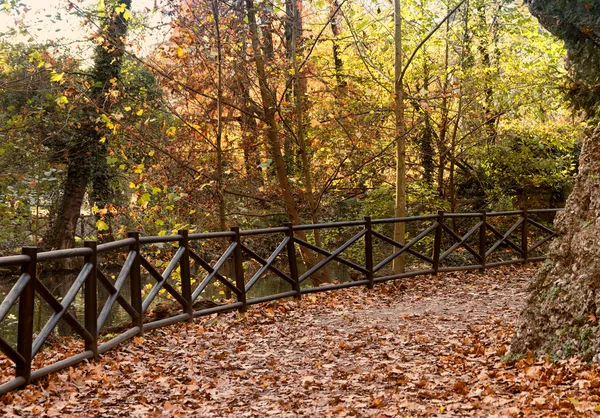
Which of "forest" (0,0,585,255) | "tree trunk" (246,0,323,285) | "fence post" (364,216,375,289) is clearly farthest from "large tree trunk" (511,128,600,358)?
"tree trunk" (246,0,323,285)

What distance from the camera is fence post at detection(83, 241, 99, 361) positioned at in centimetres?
692

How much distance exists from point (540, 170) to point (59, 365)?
1668 centimetres

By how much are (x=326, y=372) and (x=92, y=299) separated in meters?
2.58

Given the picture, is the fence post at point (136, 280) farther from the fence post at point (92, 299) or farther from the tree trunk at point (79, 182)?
the tree trunk at point (79, 182)

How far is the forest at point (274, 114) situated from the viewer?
1332 cm

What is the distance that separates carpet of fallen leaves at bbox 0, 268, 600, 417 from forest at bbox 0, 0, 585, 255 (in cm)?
393

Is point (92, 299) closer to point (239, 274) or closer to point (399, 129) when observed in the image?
point (239, 274)

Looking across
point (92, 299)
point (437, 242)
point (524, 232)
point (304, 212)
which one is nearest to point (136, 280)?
point (92, 299)

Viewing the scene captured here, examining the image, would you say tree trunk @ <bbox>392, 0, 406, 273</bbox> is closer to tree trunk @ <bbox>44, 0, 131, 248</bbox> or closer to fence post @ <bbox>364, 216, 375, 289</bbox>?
fence post @ <bbox>364, 216, 375, 289</bbox>

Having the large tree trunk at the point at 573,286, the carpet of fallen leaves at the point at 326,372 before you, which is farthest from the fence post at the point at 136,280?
the large tree trunk at the point at 573,286

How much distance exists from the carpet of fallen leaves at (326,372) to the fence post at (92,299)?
0.90 ft

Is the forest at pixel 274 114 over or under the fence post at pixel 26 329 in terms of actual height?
over

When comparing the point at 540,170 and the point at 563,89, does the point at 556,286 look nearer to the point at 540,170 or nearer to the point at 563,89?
the point at 563,89

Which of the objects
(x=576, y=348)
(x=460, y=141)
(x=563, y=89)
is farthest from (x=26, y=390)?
(x=460, y=141)
